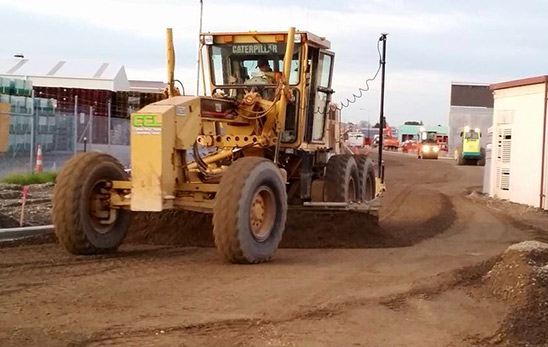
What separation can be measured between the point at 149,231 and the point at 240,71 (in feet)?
9.83

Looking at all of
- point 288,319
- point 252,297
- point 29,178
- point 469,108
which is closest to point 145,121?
point 252,297

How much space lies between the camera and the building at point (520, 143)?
20.6 m

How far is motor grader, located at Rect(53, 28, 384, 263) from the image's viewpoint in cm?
984

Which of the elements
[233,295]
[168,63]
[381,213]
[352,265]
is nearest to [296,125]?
[168,63]

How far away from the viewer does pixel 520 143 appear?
2183 centimetres

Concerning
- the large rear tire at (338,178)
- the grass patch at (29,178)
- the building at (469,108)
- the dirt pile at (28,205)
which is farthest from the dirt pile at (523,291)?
the building at (469,108)

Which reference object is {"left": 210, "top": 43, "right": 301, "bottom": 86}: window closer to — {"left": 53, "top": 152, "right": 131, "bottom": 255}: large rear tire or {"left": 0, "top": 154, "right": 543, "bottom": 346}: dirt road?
{"left": 0, "top": 154, "right": 543, "bottom": 346}: dirt road

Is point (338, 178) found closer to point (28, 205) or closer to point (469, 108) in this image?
point (28, 205)

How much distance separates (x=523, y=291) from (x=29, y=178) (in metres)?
14.8

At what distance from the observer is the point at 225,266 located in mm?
9750

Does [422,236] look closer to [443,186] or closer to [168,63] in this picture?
[168,63]

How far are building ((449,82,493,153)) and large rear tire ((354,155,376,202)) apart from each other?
5124 centimetres

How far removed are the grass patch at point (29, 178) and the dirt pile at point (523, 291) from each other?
13607 mm

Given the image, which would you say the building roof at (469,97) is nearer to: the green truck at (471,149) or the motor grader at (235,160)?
the green truck at (471,149)
